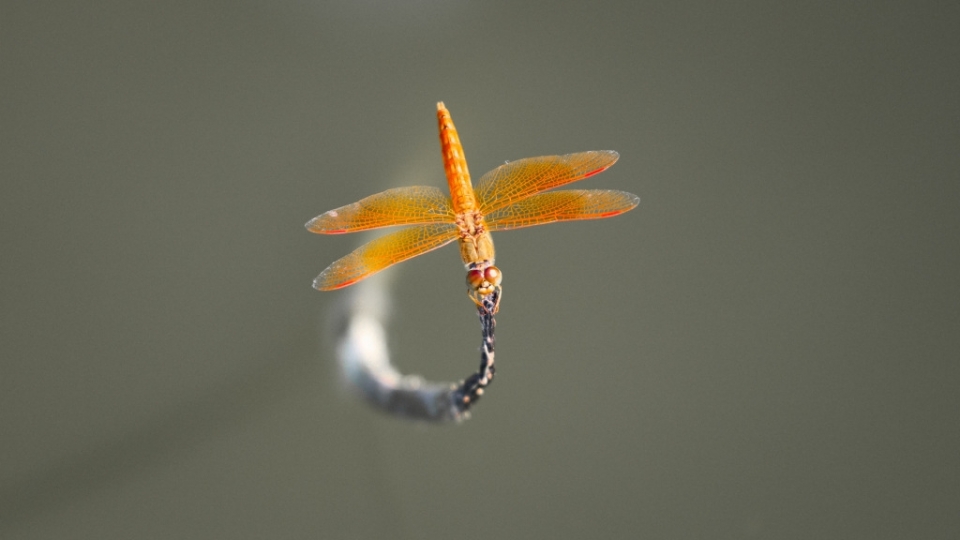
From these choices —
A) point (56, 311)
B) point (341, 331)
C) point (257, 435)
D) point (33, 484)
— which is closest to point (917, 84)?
point (341, 331)

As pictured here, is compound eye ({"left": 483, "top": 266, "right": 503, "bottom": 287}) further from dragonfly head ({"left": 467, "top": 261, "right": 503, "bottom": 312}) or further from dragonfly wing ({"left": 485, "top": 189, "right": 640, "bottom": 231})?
dragonfly wing ({"left": 485, "top": 189, "right": 640, "bottom": 231})

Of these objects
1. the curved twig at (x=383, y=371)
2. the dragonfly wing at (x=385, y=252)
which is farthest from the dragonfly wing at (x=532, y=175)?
the curved twig at (x=383, y=371)

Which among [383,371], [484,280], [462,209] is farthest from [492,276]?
[383,371]

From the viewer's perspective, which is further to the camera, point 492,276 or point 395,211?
point 395,211

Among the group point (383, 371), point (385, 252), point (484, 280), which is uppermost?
point (385, 252)

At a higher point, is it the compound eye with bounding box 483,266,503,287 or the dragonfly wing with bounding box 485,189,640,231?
the dragonfly wing with bounding box 485,189,640,231

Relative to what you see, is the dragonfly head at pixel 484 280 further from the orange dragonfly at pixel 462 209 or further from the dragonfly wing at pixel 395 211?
the dragonfly wing at pixel 395 211

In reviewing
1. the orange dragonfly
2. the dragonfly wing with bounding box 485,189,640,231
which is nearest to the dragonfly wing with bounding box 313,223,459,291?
the orange dragonfly

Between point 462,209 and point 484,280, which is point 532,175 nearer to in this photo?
point 462,209

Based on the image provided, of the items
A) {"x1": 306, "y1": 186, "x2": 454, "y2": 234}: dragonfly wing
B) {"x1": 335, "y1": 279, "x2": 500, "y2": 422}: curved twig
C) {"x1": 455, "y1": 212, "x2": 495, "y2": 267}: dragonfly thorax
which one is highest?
{"x1": 306, "y1": 186, "x2": 454, "y2": 234}: dragonfly wing
